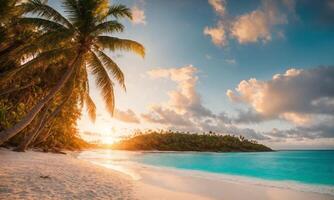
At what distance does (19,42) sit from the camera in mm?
15312

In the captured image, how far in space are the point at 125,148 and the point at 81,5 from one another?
3146 inches

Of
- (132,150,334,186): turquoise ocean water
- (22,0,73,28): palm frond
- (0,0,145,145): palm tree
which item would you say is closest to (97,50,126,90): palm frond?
(0,0,145,145): palm tree

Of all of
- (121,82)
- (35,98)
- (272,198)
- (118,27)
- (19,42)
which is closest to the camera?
(272,198)

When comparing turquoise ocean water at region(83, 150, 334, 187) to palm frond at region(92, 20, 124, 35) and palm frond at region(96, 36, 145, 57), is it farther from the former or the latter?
palm frond at region(92, 20, 124, 35)

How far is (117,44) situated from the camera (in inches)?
515

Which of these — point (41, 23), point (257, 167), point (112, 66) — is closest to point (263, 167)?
point (257, 167)

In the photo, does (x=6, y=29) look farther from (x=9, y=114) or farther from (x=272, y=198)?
(x=272, y=198)

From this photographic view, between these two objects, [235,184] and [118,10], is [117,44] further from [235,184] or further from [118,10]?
[235,184]

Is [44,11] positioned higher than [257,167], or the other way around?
[44,11]

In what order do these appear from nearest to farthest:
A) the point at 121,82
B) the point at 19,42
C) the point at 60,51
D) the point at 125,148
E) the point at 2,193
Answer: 1. the point at 2,193
2. the point at 60,51
3. the point at 121,82
4. the point at 19,42
5. the point at 125,148

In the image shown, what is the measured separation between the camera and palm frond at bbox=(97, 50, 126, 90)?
13.3 metres

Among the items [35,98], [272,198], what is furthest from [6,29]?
[272,198]

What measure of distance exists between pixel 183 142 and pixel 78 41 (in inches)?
3329

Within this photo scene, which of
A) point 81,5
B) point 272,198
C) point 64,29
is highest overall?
point 81,5
